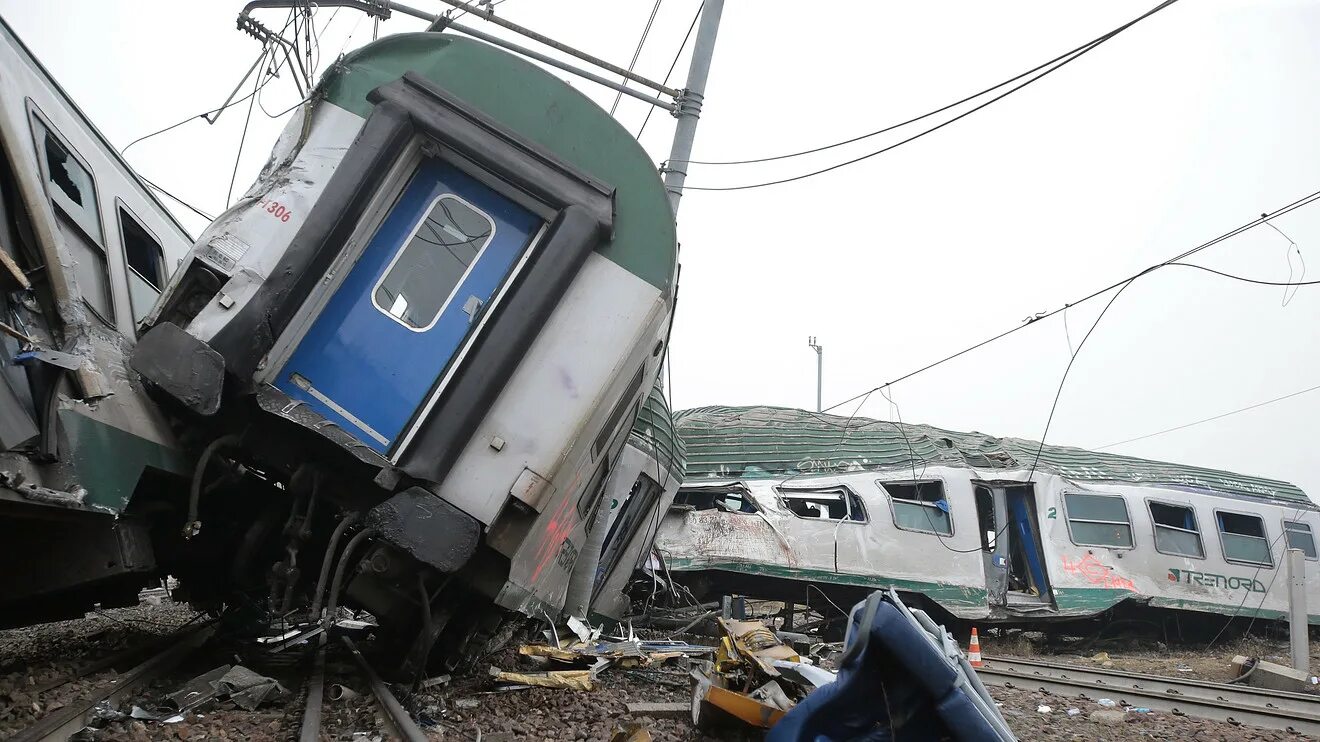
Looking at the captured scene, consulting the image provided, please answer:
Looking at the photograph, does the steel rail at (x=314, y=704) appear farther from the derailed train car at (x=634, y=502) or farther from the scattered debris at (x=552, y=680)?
the derailed train car at (x=634, y=502)

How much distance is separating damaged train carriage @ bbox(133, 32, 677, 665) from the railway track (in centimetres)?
529

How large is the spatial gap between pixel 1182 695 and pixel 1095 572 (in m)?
5.94

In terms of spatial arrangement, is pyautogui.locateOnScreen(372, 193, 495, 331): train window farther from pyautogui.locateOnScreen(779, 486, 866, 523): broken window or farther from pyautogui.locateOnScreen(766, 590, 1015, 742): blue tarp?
pyautogui.locateOnScreen(779, 486, 866, 523): broken window

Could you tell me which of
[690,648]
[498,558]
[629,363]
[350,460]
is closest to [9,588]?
[350,460]

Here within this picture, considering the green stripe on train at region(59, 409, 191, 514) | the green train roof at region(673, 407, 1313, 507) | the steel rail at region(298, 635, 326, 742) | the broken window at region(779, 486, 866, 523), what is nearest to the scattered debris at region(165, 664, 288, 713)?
the steel rail at region(298, 635, 326, 742)

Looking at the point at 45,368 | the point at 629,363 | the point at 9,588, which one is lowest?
the point at 9,588

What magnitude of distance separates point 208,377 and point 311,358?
20.7 inches

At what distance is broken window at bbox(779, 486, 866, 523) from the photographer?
11852 millimetres

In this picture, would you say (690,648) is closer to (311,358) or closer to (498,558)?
(498,558)

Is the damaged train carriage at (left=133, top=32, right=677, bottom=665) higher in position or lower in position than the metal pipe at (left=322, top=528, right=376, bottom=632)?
higher

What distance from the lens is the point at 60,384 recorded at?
132 inches

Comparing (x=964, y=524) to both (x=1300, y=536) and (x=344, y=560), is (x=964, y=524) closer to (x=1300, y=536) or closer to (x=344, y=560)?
(x=1300, y=536)

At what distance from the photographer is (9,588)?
363cm

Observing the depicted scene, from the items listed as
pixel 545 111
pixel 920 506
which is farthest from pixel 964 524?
pixel 545 111
